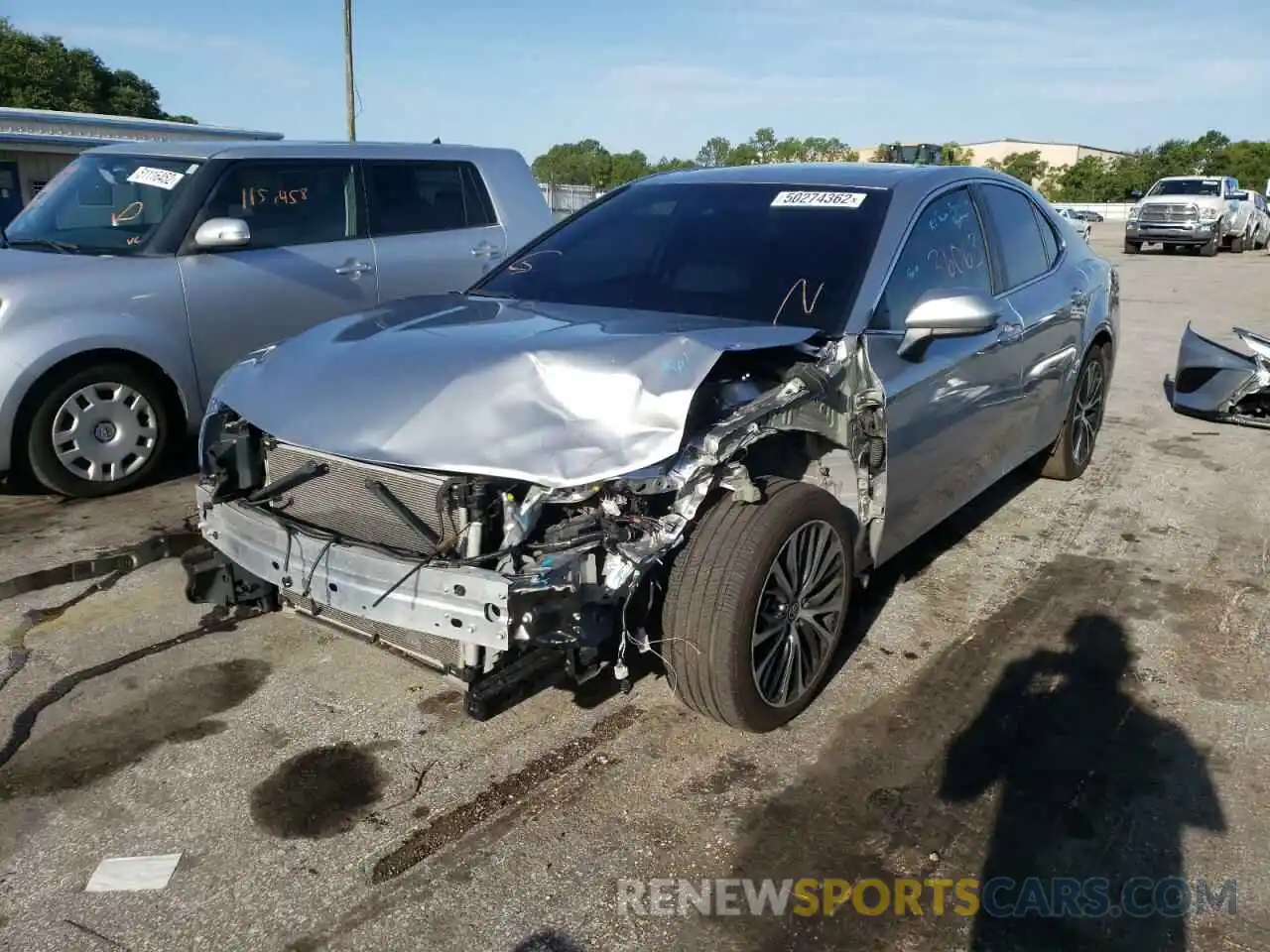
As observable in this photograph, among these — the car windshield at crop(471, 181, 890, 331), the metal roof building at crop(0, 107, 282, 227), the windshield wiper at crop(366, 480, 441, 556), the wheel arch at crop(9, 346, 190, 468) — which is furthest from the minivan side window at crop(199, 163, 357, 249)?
the metal roof building at crop(0, 107, 282, 227)

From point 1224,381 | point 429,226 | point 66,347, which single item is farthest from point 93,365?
point 1224,381

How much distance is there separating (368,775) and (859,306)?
220 centimetres

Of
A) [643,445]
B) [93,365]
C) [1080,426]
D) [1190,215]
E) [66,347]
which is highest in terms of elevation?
[1190,215]

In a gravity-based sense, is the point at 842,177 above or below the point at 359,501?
above

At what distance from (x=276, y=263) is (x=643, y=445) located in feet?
13.5

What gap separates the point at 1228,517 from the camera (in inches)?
216

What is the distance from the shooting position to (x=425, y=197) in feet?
22.7

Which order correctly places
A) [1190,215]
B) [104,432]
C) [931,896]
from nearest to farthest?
[931,896], [104,432], [1190,215]

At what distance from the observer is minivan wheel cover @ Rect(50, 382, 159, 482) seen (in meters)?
5.25

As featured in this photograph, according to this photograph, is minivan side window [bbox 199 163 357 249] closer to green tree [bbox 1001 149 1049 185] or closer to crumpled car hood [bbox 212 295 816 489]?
crumpled car hood [bbox 212 295 816 489]

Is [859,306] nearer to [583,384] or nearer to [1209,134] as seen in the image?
[583,384]

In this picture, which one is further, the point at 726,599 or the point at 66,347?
the point at 66,347

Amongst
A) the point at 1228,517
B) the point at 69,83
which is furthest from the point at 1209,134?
the point at 1228,517

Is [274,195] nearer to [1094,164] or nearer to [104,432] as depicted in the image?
[104,432]
